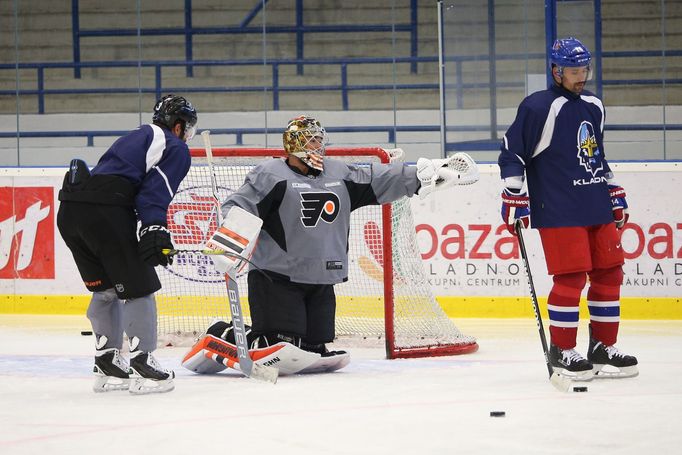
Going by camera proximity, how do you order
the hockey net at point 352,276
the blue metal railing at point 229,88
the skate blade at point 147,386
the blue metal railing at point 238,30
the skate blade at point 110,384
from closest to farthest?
the skate blade at point 147,386 → the skate blade at point 110,384 → the hockey net at point 352,276 → the blue metal railing at point 229,88 → the blue metal railing at point 238,30

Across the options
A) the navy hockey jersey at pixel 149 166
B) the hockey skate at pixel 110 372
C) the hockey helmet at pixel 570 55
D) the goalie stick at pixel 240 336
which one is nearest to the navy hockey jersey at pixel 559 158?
the hockey helmet at pixel 570 55

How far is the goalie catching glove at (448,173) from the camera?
16.1 feet

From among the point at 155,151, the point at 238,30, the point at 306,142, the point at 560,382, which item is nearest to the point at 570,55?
the point at 306,142

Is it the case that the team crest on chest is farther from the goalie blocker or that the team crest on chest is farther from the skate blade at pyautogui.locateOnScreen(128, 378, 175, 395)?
the skate blade at pyautogui.locateOnScreen(128, 378, 175, 395)

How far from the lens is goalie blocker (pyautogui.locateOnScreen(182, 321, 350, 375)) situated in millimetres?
4777

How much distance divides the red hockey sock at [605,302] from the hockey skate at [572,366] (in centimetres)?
21

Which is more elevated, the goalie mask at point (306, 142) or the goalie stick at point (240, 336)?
the goalie mask at point (306, 142)

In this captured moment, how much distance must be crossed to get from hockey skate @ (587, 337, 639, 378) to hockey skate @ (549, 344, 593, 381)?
0.14m

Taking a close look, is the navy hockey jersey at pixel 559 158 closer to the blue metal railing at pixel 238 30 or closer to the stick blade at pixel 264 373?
the stick blade at pixel 264 373

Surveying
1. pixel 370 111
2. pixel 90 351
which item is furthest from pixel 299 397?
pixel 370 111

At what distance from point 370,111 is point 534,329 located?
3725 mm

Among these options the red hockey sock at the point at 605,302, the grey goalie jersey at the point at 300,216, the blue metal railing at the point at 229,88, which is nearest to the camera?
the red hockey sock at the point at 605,302

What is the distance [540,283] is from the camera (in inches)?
284

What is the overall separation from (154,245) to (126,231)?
0.61 feet
